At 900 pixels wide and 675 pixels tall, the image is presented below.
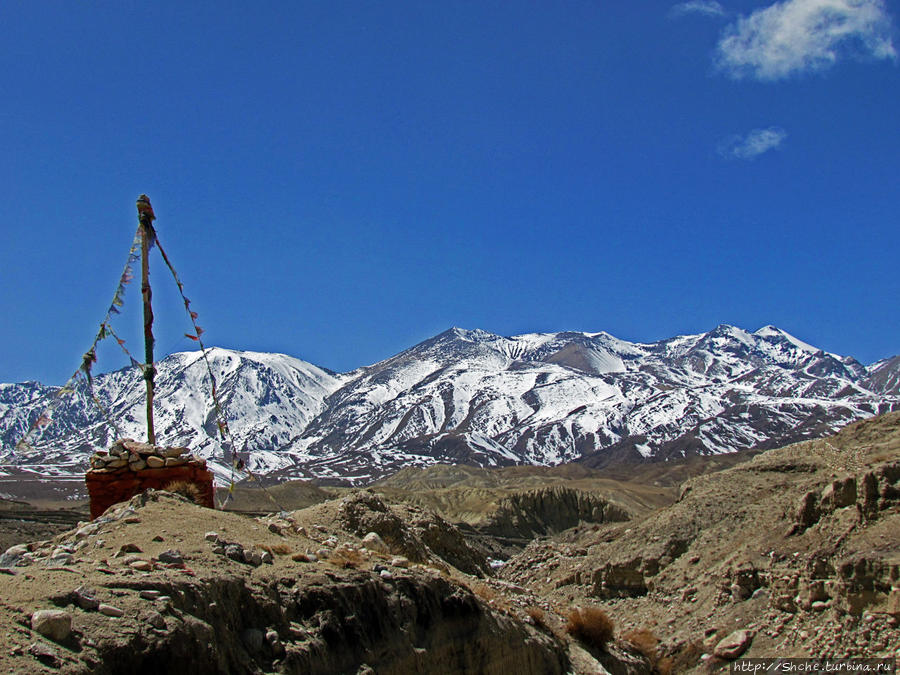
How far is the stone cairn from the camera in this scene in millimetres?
13414

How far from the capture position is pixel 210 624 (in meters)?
7.89

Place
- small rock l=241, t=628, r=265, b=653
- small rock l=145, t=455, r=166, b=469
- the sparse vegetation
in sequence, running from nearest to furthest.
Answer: small rock l=241, t=628, r=265, b=653 → small rock l=145, t=455, r=166, b=469 → the sparse vegetation

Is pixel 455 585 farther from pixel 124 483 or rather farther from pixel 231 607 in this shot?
pixel 124 483

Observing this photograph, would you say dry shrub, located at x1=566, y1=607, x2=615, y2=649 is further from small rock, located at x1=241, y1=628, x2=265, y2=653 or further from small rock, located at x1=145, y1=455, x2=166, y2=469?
small rock, located at x1=241, y1=628, x2=265, y2=653

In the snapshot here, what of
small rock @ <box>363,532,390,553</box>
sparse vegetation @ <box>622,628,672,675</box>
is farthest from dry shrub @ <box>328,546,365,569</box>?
sparse vegetation @ <box>622,628,672,675</box>

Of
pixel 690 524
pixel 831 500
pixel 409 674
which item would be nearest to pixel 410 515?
pixel 409 674

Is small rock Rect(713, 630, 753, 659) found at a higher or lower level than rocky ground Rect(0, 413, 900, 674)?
lower

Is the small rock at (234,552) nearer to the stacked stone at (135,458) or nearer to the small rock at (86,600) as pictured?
the small rock at (86,600)

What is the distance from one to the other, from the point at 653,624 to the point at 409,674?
54.1 ft

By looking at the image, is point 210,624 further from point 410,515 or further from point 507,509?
point 507,509

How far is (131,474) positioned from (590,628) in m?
8.70

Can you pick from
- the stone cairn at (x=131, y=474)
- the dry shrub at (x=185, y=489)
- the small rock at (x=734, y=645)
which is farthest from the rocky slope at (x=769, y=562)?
the stone cairn at (x=131, y=474)

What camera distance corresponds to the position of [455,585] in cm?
1191

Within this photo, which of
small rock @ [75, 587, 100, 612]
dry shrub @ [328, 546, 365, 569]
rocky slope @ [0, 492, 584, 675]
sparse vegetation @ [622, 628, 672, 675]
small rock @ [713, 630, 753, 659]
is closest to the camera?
rocky slope @ [0, 492, 584, 675]
